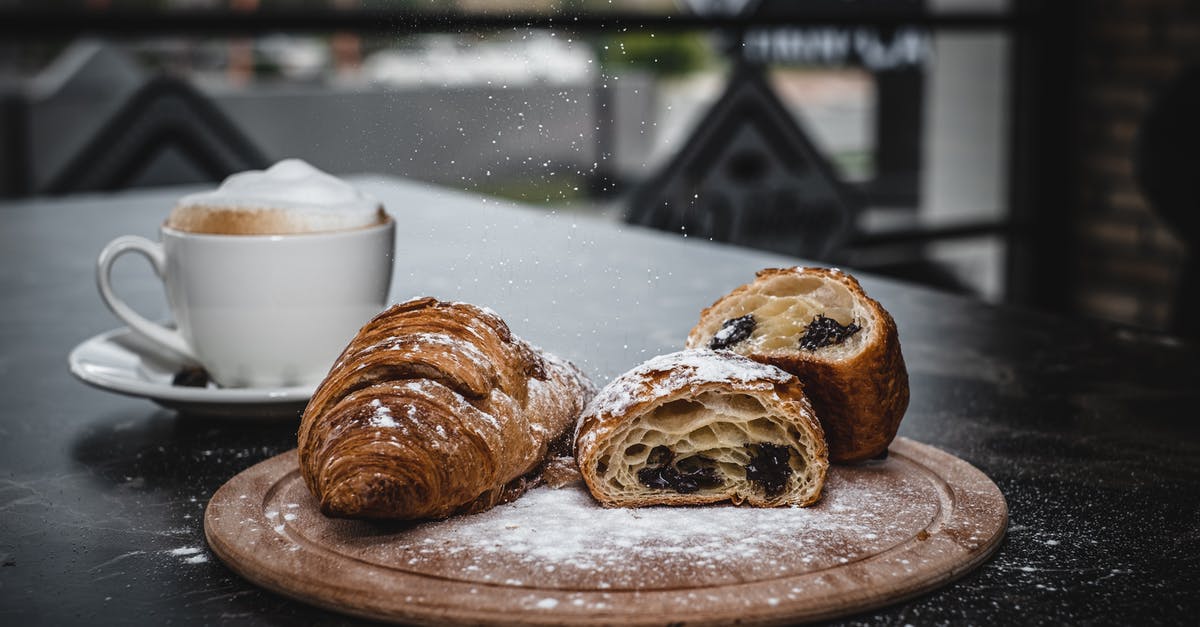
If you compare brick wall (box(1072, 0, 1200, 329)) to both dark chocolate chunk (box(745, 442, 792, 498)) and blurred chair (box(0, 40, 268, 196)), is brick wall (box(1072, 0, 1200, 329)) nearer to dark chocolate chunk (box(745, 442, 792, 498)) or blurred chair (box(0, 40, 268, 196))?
blurred chair (box(0, 40, 268, 196))

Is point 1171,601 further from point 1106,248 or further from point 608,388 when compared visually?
point 1106,248

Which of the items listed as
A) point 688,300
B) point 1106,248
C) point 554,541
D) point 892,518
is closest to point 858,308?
point 892,518

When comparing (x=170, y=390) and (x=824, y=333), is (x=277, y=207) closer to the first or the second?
(x=170, y=390)

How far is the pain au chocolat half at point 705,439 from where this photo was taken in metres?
0.86

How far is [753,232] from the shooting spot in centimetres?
384

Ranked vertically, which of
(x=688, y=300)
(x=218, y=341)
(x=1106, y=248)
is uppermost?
(x=218, y=341)

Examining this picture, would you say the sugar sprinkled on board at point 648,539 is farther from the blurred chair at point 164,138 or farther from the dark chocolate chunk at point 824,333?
the blurred chair at point 164,138

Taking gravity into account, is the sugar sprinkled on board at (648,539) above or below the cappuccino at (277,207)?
below

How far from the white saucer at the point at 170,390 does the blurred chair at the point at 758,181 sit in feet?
8.24

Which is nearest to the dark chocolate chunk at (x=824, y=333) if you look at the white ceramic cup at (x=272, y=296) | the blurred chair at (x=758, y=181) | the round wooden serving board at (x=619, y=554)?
the round wooden serving board at (x=619, y=554)

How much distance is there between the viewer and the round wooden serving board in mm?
683

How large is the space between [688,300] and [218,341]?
67cm

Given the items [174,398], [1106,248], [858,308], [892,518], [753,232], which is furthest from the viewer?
[1106,248]

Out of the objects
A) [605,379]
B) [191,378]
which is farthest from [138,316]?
[605,379]
